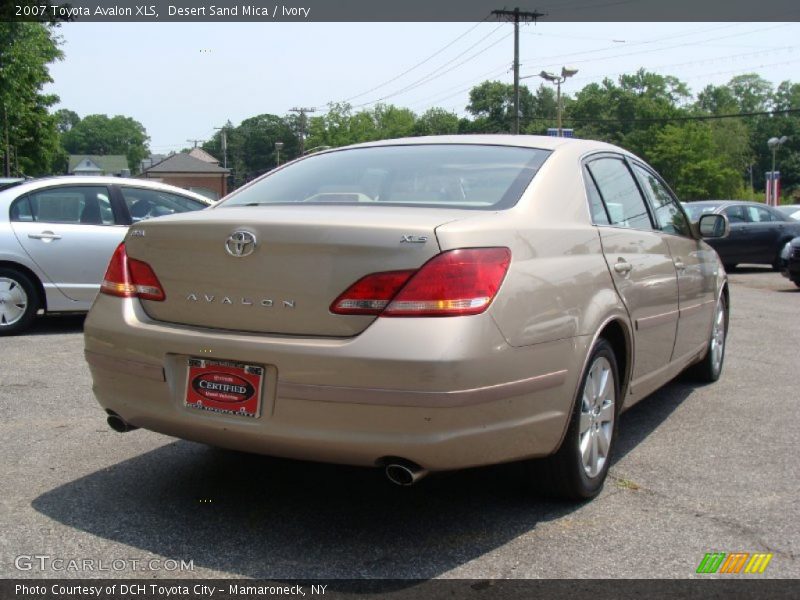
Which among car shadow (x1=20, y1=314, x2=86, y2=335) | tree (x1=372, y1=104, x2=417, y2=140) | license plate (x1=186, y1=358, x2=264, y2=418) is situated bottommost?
car shadow (x1=20, y1=314, x2=86, y2=335)

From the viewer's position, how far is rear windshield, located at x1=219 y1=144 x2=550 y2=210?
3.76 meters

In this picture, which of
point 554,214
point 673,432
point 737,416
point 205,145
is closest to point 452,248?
point 554,214

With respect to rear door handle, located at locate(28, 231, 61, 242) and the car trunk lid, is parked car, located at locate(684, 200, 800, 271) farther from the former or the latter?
the car trunk lid

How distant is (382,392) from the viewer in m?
3.02

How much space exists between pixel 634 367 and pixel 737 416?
1.52m

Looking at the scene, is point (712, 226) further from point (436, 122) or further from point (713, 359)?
point (436, 122)

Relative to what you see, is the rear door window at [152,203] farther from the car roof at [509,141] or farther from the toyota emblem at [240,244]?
the toyota emblem at [240,244]

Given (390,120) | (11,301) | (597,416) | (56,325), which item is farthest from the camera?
(390,120)

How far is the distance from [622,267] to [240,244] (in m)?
1.83

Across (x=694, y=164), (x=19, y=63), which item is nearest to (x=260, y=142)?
(x=694, y=164)

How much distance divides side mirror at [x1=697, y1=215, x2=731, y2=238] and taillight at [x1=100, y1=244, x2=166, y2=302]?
12.2ft

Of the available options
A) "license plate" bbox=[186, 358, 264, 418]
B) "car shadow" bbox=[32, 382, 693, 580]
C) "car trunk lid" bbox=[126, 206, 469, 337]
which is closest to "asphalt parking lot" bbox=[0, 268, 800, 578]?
"car shadow" bbox=[32, 382, 693, 580]

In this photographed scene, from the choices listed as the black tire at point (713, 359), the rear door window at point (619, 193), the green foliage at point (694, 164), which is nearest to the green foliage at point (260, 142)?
the green foliage at point (694, 164)

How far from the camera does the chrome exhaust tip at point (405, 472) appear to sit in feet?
10.2
